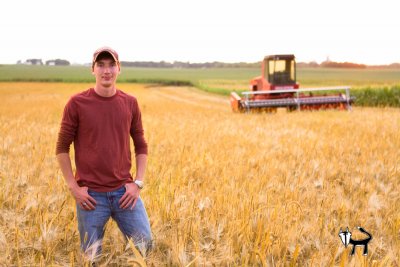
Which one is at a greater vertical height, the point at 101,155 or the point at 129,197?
the point at 101,155

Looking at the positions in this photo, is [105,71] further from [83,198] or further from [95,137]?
[83,198]

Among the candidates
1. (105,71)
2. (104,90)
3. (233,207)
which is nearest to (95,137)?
(104,90)

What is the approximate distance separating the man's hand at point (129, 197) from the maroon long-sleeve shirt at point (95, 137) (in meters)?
0.07

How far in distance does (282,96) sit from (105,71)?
15.5 meters

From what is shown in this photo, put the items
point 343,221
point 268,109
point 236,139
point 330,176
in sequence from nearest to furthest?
point 343,221, point 330,176, point 236,139, point 268,109

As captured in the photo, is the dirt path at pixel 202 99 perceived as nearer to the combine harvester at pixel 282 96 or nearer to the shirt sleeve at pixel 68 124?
the combine harvester at pixel 282 96

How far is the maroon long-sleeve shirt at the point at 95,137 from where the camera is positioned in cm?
230

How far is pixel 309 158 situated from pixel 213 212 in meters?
3.42

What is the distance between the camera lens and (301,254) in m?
2.34

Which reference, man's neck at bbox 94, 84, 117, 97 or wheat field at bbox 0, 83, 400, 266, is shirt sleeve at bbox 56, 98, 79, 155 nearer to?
man's neck at bbox 94, 84, 117, 97

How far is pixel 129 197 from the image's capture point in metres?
2.29

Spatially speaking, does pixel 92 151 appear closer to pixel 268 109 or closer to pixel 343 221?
pixel 343 221

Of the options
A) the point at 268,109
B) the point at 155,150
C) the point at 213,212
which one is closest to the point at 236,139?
the point at 155,150

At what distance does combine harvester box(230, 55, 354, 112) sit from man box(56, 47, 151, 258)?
12942 mm
